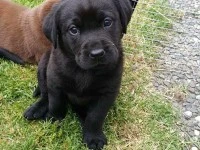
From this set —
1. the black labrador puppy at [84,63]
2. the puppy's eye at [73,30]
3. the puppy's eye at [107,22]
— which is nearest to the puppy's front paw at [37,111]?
the black labrador puppy at [84,63]

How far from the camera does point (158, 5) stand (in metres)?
4.39

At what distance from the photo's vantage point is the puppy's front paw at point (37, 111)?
312 centimetres

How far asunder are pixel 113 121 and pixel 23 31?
115 centimetres

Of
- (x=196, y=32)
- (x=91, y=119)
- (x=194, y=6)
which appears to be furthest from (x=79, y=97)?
(x=194, y=6)

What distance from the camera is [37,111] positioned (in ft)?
10.3

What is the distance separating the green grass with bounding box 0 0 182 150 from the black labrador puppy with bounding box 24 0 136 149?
3.7 inches

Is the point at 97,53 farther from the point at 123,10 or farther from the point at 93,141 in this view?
the point at 93,141

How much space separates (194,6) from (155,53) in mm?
993

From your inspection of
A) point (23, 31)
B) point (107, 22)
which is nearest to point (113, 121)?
point (107, 22)

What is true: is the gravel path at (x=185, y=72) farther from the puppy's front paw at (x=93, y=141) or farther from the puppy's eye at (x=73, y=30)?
the puppy's eye at (x=73, y=30)

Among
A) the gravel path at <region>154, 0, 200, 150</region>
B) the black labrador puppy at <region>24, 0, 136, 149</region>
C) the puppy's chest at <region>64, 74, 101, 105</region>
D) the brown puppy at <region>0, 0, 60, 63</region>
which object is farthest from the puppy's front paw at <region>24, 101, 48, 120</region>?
the gravel path at <region>154, 0, 200, 150</region>

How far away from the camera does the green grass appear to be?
3.00 meters

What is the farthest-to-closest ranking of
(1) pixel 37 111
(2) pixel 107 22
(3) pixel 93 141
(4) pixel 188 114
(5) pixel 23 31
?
(5) pixel 23 31
(4) pixel 188 114
(1) pixel 37 111
(3) pixel 93 141
(2) pixel 107 22

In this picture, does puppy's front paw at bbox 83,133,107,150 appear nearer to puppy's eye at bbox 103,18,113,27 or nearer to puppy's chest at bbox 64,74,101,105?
puppy's chest at bbox 64,74,101,105
